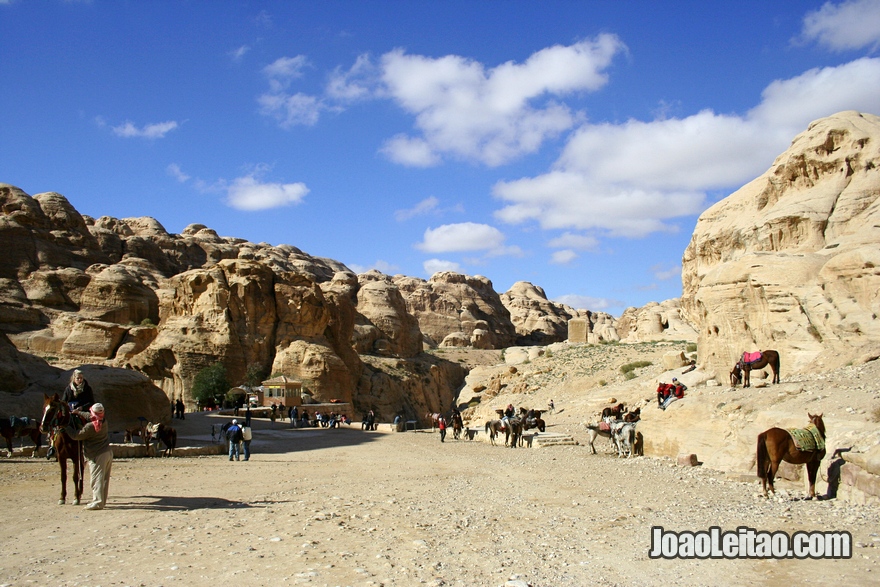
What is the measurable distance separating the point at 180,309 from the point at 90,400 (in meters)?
42.2

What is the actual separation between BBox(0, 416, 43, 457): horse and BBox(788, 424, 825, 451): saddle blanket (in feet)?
51.1

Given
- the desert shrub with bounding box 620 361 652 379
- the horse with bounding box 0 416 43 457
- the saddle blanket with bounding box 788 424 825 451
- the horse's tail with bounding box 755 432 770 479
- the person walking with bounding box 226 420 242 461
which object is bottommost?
the person walking with bounding box 226 420 242 461

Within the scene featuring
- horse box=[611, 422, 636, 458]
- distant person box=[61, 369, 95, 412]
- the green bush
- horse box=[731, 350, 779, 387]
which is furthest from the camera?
the green bush

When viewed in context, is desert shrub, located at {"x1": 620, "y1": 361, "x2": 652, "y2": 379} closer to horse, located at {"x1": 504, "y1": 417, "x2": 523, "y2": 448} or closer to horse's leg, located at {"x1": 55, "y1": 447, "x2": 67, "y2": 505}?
horse, located at {"x1": 504, "y1": 417, "x2": 523, "y2": 448}

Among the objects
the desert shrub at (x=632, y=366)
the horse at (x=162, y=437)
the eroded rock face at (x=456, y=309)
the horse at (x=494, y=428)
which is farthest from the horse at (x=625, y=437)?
the eroded rock face at (x=456, y=309)

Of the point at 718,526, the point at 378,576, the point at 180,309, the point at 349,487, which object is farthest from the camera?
the point at 180,309

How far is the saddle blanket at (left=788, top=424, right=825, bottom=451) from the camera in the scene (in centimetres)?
933

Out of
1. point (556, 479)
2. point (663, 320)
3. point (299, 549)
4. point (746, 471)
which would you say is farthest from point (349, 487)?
point (663, 320)

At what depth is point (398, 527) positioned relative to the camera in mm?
8039

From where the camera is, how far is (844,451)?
9.31 meters

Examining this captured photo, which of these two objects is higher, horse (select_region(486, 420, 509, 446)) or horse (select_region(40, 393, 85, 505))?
horse (select_region(40, 393, 85, 505))

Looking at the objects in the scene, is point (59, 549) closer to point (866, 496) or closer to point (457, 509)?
point (457, 509)

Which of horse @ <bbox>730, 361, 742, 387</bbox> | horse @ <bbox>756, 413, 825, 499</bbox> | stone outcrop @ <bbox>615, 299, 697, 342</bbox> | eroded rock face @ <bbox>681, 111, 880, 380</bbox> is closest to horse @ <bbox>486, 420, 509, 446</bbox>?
eroded rock face @ <bbox>681, 111, 880, 380</bbox>

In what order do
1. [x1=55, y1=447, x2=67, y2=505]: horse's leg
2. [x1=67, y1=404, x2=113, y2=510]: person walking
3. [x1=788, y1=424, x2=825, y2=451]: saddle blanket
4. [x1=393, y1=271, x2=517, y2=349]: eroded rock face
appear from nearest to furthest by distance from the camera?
[x1=67, y1=404, x2=113, y2=510]: person walking
[x1=55, y1=447, x2=67, y2=505]: horse's leg
[x1=788, y1=424, x2=825, y2=451]: saddle blanket
[x1=393, y1=271, x2=517, y2=349]: eroded rock face
